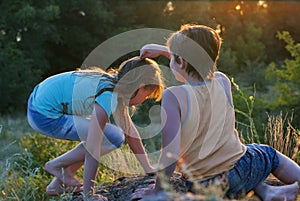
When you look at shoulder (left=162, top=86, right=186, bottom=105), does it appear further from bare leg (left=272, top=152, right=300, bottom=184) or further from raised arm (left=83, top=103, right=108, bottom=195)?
bare leg (left=272, top=152, right=300, bottom=184)

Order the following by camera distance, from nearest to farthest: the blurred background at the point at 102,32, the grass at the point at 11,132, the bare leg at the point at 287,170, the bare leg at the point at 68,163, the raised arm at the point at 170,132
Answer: the raised arm at the point at 170,132 → the bare leg at the point at 287,170 → the bare leg at the point at 68,163 → the grass at the point at 11,132 → the blurred background at the point at 102,32

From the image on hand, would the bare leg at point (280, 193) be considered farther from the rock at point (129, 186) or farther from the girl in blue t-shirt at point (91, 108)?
the girl in blue t-shirt at point (91, 108)

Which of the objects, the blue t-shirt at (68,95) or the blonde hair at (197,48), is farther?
the blue t-shirt at (68,95)

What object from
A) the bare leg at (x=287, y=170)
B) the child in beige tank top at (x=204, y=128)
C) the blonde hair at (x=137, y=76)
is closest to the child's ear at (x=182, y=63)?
the child in beige tank top at (x=204, y=128)

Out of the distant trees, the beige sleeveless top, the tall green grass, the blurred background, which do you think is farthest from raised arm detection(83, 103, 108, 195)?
the distant trees

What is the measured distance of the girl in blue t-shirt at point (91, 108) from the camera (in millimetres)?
3465

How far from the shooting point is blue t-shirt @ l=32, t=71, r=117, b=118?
3.71m

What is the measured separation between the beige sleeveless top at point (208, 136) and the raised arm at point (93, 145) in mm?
603

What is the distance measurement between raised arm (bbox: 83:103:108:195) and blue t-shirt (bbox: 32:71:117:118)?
246 mm

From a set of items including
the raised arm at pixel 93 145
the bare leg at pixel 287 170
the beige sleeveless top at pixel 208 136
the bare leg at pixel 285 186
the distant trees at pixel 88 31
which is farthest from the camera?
the distant trees at pixel 88 31

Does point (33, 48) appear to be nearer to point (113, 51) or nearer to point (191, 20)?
point (113, 51)

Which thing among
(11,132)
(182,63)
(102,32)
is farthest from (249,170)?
(102,32)

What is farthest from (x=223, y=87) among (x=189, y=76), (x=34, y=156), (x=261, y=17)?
(x=261, y=17)

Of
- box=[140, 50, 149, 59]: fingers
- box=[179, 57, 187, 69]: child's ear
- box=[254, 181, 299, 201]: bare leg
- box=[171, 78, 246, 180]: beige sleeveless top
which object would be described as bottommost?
box=[254, 181, 299, 201]: bare leg
